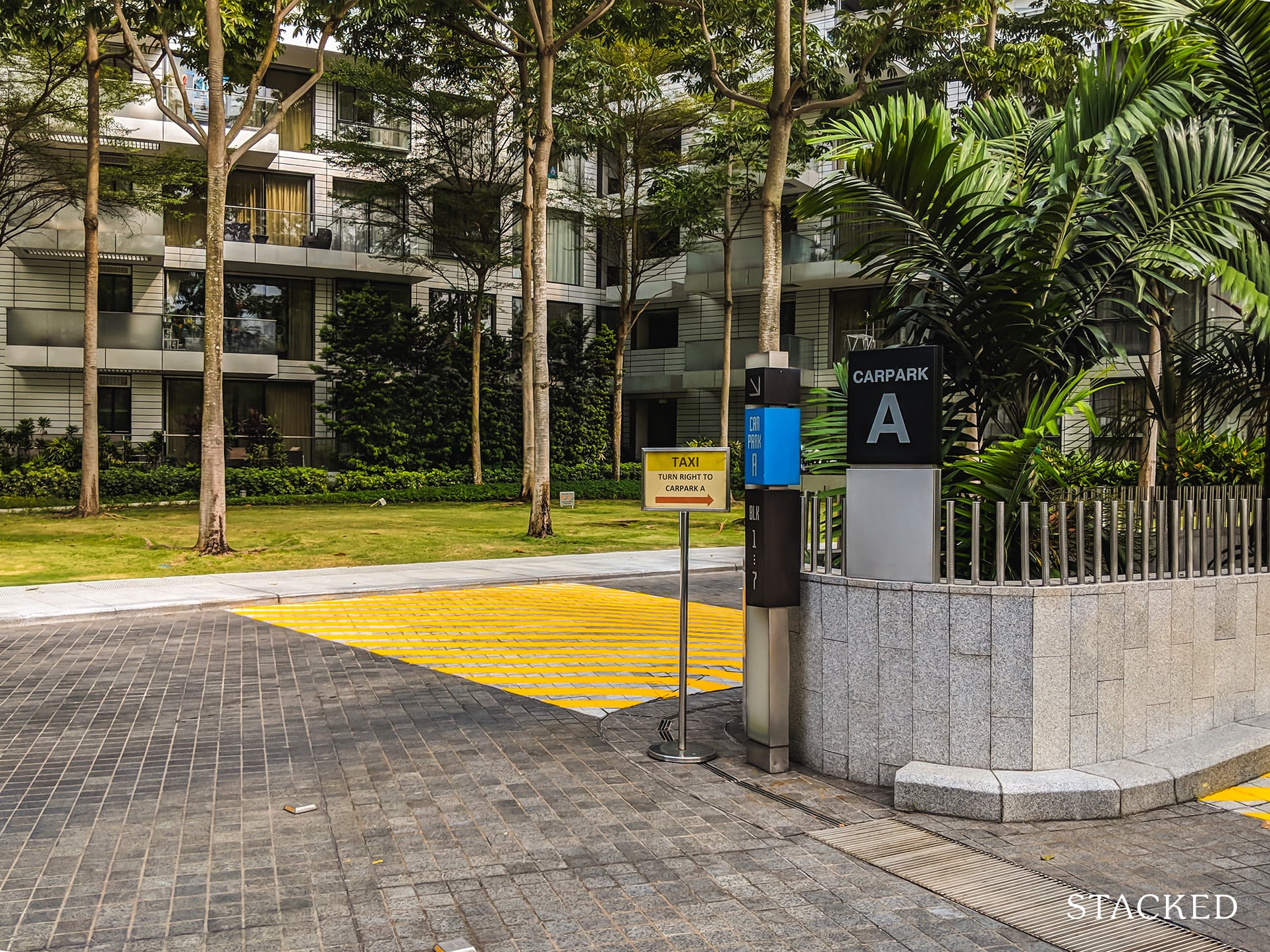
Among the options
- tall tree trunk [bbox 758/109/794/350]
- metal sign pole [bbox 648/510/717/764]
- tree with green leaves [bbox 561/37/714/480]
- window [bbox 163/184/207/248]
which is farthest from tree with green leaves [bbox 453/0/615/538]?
metal sign pole [bbox 648/510/717/764]

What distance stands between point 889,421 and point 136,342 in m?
32.1

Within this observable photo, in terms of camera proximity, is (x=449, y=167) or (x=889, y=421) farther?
(x=449, y=167)

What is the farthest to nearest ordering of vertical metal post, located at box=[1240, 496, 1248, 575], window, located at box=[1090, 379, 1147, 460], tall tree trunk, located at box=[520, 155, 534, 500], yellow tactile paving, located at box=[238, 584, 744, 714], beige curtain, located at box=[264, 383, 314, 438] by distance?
beige curtain, located at box=[264, 383, 314, 438] < tall tree trunk, located at box=[520, 155, 534, 500] < window, located at box=[1090, 379, 1147, 460] < yellow tactile paving, located at box=[238, 584, 744, 714] < vertical metal post, located at box=[1240, 496, 1248, 575]

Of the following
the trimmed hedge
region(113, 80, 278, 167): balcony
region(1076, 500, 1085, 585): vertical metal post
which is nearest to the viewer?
region(1076, 500, 1085, 585): vertical metal post

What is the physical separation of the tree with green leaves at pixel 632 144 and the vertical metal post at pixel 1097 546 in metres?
24.4

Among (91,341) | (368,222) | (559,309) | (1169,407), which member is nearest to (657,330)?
(559,309)

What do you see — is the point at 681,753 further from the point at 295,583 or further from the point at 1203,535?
the point at 295,583

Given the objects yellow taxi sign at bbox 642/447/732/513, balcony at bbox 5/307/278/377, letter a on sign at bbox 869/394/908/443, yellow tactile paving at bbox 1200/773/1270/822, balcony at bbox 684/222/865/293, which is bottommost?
yellow tactile paving at bbox 1200/773/1270/822

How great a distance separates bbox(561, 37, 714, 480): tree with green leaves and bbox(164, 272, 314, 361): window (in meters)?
10.9

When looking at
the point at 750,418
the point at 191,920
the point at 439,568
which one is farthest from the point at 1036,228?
the point at 439,568

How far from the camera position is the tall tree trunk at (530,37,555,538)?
22.6 meters

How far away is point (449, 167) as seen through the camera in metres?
36.6

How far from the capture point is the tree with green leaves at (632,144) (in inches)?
1272

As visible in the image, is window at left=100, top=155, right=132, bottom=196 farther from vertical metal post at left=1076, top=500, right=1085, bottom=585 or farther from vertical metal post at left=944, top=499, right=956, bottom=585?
vertical metal post at left=1076, top=500, right=1085, bottom=585
